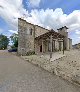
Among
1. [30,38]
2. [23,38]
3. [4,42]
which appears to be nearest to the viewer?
[23,38]

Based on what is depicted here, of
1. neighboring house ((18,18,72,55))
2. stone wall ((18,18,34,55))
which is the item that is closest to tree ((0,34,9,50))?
neighboring house ((18,18,72,55))

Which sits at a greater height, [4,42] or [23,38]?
[4,42]

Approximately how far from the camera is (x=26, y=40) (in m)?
25.8

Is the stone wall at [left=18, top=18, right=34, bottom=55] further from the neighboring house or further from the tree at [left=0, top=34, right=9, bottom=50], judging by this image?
the tree at [left=0, top=34, right=9, bottom=50]

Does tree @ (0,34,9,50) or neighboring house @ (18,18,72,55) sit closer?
neighboring house @ (18,18,72,55)

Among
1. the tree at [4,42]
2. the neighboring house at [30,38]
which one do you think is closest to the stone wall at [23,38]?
the neighboring house at [30,38]

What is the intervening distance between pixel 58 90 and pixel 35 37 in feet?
68.8

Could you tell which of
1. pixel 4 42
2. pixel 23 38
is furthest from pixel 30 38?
pixel 4 42

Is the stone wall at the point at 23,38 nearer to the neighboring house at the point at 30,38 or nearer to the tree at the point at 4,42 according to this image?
the neighboring house at the point at 30,38

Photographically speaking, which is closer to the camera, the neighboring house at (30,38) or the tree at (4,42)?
the neighboring house at (30,38)

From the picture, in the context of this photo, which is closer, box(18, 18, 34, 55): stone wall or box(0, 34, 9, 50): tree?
box(18, 18, 34, 55): stone wall

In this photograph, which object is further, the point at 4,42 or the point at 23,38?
the point at 4,42

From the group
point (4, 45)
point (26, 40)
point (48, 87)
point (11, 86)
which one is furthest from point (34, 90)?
point (4, 45)

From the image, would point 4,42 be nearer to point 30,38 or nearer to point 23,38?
point 30,38
